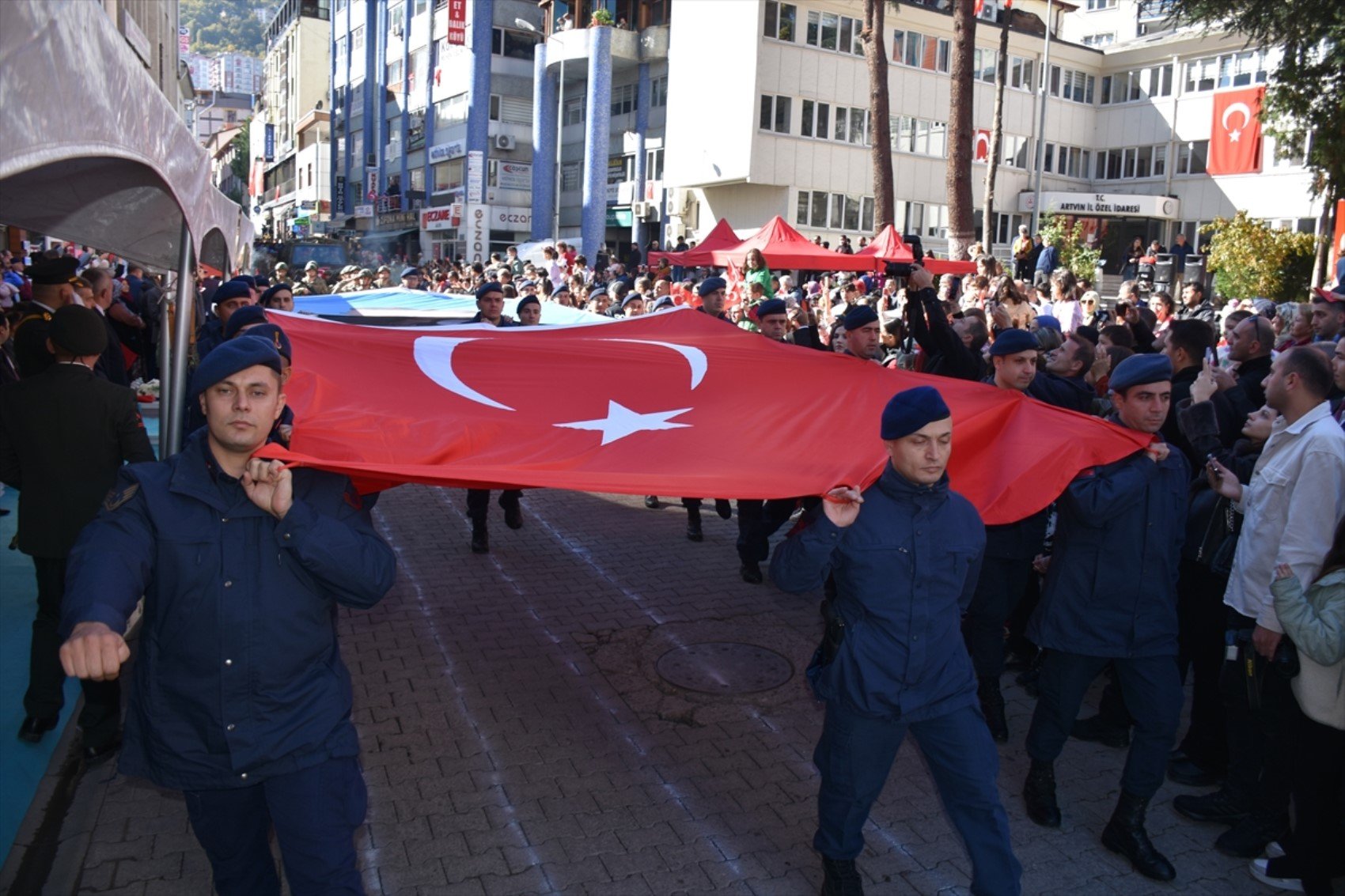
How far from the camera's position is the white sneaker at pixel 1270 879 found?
4.14 metres

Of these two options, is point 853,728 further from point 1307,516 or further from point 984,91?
point 984,91

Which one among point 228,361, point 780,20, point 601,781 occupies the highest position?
point 780,20

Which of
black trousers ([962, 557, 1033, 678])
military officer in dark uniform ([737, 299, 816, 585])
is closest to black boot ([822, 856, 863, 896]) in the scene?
black trousers ([962, 557, 1033, 678])

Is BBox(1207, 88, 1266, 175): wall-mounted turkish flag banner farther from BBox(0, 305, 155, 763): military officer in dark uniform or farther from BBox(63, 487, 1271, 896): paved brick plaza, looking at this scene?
BBox(0, 305, 155, 763): military officer in dark uniform

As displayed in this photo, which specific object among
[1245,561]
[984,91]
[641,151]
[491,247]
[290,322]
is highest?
[984,91]

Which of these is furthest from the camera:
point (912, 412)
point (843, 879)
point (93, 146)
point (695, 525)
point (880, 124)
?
point (880, 124)

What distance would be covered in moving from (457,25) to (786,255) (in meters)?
38.0

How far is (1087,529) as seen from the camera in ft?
14.4

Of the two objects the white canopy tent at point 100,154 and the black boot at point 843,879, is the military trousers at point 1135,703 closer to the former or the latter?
the black boot at point 843,879

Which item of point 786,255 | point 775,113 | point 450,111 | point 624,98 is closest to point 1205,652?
point 786,255

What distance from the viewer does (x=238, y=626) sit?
2973 mm

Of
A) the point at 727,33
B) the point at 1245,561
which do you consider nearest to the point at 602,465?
the point at 1245,561

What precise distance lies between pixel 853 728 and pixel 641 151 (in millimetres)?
40323

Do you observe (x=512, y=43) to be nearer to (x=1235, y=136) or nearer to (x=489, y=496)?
(x=1235, y=136)
